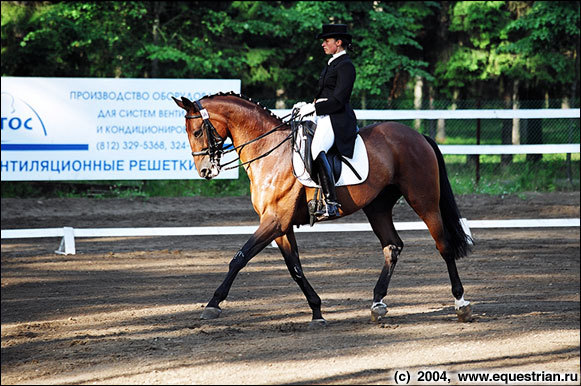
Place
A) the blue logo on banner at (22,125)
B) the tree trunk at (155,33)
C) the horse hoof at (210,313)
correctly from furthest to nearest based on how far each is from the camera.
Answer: the tree trunk at (155,33) < the blue logo on banner at (22,125) < the horse hoof at (210,313)

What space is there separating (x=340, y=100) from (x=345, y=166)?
0.73 m

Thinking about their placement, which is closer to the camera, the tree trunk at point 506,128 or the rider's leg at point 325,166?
the rider's leg at point 325,166

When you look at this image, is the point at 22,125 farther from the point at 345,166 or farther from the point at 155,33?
the point at 345,166

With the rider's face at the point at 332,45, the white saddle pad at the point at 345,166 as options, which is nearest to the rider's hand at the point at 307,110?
the white saddle pad at the point at 345,166

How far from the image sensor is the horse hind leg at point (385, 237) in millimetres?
8195

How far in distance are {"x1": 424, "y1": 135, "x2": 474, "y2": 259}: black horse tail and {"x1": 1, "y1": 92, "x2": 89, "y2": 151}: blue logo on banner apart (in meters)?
9.76

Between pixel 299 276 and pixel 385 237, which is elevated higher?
pixel 385 237

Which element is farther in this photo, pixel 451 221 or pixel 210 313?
pixel 451 221

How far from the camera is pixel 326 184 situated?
798cm

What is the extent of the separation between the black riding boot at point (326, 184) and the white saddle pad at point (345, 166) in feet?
0.32

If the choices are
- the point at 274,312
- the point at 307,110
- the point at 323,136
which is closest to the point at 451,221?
the point at 323,136

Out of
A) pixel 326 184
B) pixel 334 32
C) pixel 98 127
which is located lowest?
pixel 326 184

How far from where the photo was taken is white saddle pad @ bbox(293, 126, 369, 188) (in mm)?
7980

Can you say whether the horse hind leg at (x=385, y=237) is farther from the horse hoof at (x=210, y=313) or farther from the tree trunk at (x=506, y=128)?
the tree trunk at (x=506, y=128)
